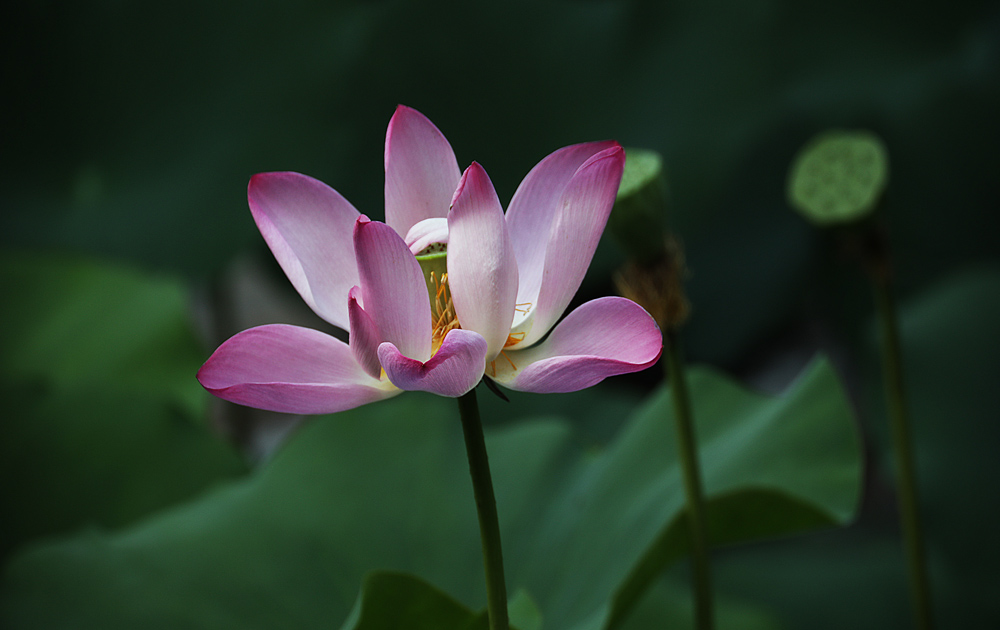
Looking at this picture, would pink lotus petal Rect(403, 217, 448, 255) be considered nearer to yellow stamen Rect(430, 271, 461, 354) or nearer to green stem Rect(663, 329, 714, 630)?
yellow stamen Rect(430, 271, 461, 354)

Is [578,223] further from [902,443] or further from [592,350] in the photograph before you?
[902,443]

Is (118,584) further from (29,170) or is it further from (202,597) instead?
(29,170)

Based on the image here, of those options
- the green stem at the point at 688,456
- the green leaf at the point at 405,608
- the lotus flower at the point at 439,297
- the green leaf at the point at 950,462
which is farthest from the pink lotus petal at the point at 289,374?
the green leaf at the point at 950,462

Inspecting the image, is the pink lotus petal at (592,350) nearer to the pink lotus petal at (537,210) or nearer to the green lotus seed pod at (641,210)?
the pink lotus petal at (537,210)

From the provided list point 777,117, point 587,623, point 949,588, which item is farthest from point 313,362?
point 777,117

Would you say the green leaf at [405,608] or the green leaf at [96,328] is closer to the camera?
the green leaf at [405,608]
